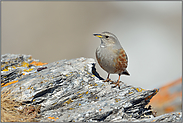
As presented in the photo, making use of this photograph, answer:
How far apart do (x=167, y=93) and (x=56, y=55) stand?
18.7m

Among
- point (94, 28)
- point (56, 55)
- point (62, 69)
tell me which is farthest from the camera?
point (94, 28)

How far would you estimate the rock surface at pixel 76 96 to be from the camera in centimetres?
628

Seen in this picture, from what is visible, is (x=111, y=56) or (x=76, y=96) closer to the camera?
(x=76, y=96)

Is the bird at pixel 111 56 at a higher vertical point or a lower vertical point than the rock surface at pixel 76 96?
higher

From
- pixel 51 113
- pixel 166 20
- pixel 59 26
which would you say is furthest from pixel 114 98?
pixel 166 20

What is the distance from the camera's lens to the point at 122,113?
6.45 m

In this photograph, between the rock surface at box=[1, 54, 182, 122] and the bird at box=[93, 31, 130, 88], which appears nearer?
the rock surface at box=[1, 54, 182, 122]

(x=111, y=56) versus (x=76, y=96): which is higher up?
(x=111, y=56)

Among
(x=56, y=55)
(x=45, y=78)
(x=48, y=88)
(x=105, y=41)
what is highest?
(x=56, y=55)

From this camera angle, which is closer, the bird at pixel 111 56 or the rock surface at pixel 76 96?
the rock surface at pixel 76 96

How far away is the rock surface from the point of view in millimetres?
6281

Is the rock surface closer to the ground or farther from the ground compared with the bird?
closer to the ground

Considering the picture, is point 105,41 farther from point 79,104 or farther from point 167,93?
point 167,93

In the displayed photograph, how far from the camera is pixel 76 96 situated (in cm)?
683
